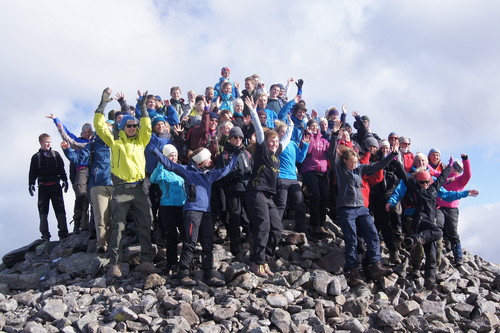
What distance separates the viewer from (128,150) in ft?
33.5

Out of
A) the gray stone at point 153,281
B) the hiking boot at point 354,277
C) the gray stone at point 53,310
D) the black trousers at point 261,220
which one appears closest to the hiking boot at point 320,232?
the hiking boot at point 354,277

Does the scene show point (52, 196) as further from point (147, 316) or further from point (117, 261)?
point (147, 316)

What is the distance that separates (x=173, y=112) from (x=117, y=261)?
6066 millimetres

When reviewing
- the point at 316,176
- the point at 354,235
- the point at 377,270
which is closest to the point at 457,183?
the point at 316,176

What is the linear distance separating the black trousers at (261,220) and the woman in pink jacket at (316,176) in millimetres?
2240

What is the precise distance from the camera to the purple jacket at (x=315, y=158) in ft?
38.7

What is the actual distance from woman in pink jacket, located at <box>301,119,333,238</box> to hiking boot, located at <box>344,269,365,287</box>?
225cm

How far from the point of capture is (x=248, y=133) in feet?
40.3

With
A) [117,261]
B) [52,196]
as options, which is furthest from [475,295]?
[52,196]

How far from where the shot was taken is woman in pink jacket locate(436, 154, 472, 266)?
11437mm

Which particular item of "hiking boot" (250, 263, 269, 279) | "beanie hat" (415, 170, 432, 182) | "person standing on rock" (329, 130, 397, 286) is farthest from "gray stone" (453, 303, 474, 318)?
"hiking boot" (250, 263, 269, 279)

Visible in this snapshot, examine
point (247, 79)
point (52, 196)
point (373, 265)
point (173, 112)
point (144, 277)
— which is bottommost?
point (373, 265)

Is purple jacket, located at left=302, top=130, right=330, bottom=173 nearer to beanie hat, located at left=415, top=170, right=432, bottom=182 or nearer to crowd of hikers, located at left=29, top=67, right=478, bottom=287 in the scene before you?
crowd of hikers, located at left=29, top=67, right=478, bottom=287

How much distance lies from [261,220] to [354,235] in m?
2.06
